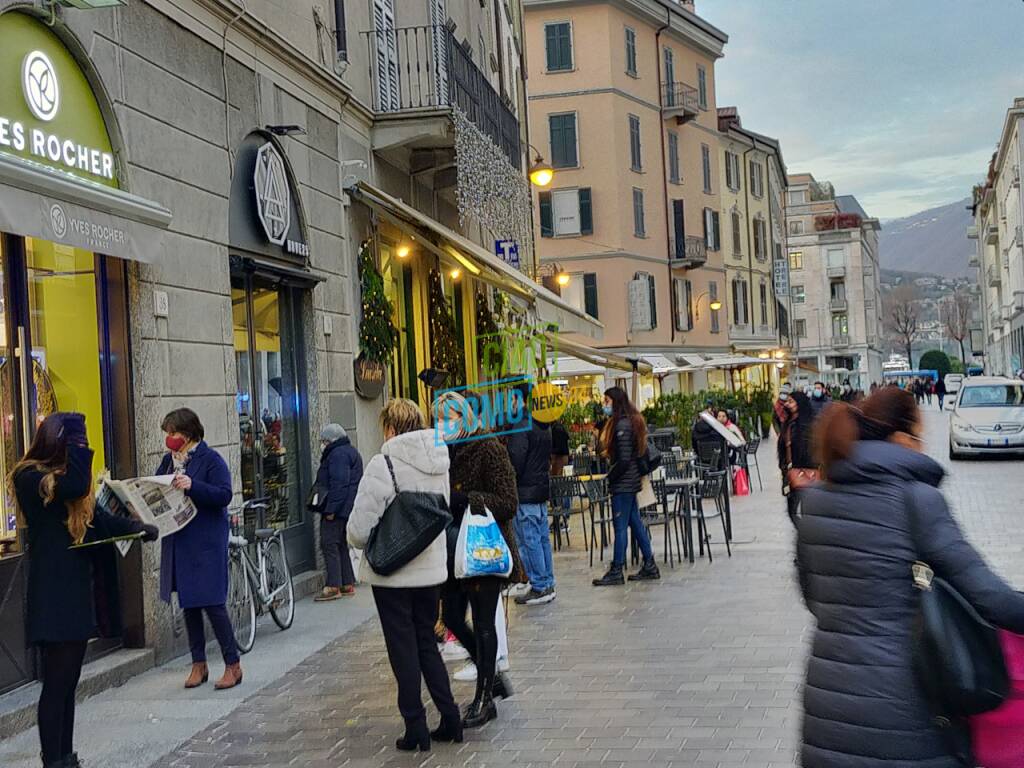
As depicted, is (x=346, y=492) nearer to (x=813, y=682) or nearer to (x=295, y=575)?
(x=295, y=575)

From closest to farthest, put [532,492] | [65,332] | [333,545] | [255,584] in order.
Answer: [65,332], [255,584], [532,492], [333,545]

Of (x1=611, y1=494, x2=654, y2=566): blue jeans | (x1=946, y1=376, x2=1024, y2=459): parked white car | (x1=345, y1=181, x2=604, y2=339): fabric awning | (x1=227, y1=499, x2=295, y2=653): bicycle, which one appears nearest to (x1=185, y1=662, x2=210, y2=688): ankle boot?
(x1=227, y1=499, x2=295, y2=653): bicycle

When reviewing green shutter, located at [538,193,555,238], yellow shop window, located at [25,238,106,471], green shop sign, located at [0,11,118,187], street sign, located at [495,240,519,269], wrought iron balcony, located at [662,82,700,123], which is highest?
wrought iron balcony, located at [662,82,700,123]

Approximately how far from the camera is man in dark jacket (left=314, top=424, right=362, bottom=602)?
11102mm

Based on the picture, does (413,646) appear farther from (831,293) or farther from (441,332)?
(831,293)

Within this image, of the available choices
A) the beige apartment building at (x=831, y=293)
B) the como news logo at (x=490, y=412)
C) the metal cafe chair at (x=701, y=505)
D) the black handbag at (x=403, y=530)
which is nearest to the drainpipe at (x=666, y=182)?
the como news logo at (x=490, y=412)

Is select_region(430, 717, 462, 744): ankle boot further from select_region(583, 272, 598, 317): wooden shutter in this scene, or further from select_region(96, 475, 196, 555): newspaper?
select_region(583, 272, 598, 317): wooden shutter

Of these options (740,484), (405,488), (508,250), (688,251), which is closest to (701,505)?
(740,484)

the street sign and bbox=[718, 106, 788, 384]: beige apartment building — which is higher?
bbox=[718, 106, 788, 384]: beige apartment building

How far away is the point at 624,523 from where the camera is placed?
38.0ft

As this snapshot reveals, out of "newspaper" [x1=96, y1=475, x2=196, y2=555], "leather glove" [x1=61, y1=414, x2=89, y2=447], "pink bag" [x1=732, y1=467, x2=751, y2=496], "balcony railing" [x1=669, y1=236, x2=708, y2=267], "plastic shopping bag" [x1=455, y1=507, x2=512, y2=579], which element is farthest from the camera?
"balcony railing" [x1=669, y1=236, x2=708, y2=267]

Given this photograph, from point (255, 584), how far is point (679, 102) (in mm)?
38633

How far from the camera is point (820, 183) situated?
357ft

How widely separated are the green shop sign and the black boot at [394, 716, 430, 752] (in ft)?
13.1
